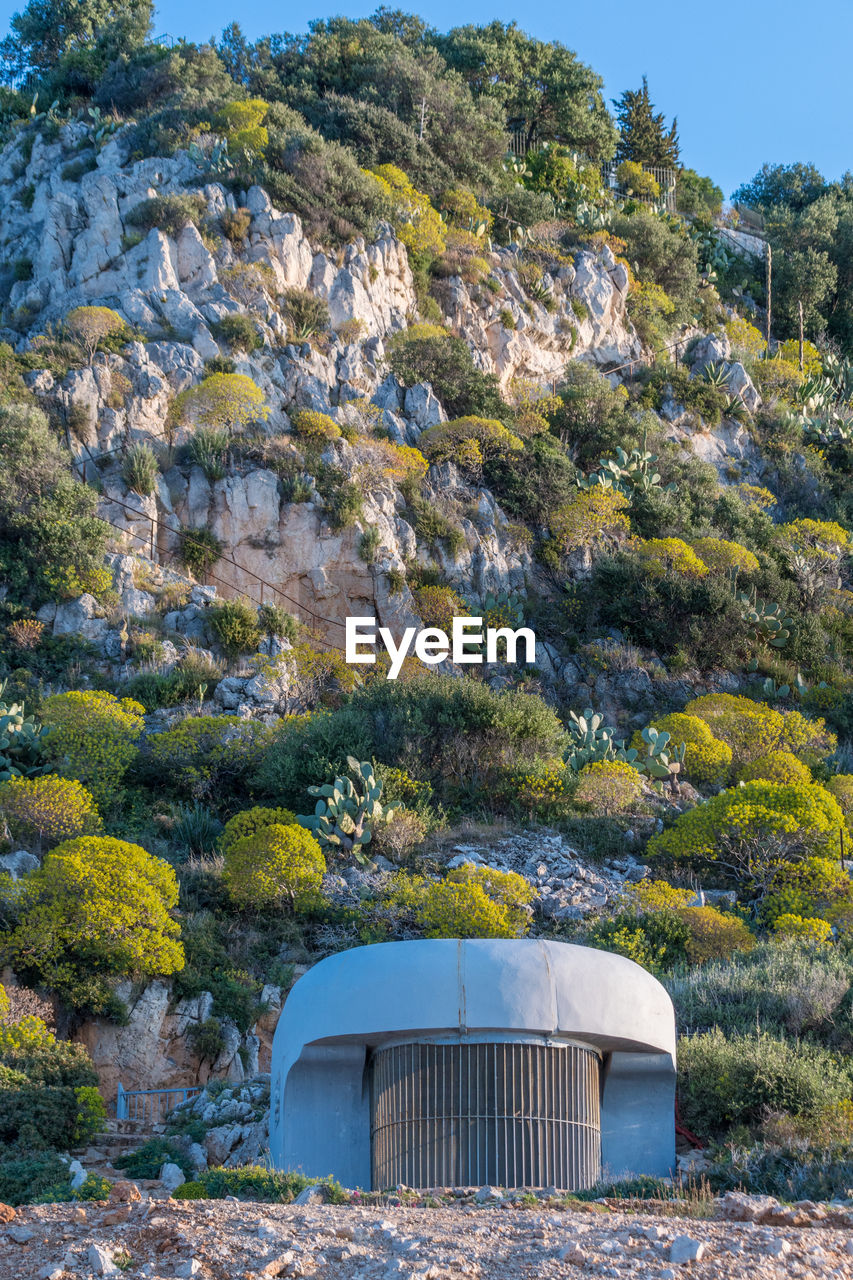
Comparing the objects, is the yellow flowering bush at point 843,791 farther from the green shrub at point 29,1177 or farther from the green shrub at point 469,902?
the green shrub at point 29,1177

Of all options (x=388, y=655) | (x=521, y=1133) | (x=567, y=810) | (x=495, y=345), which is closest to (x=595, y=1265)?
(x=521, y=1133)

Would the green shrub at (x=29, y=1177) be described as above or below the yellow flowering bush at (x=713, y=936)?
below

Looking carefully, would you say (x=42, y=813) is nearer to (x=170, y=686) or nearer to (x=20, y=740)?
(x=20, y=740)

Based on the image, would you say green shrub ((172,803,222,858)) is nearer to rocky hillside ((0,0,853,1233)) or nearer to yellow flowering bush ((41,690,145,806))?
rocky hillside ((0,0,853,1233))

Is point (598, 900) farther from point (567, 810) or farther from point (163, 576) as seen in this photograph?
point (163, 576)

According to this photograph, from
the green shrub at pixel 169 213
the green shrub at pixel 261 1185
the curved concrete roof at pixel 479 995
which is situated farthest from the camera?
the green shrub at pixel 169 213

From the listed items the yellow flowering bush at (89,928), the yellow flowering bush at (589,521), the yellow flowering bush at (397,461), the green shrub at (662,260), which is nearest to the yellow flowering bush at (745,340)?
the green shrub at (662,260)
